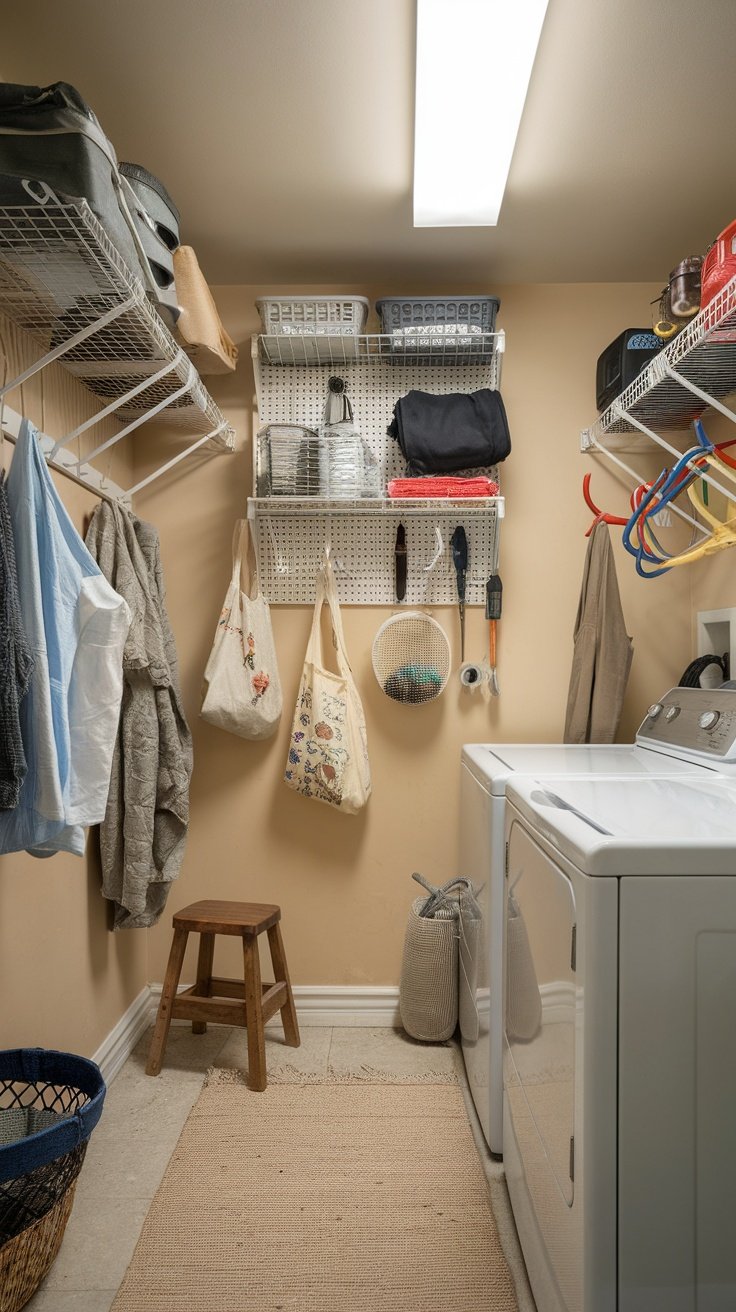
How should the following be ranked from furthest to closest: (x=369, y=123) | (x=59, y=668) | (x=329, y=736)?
(x=329, y=736) → (x=369, y=123) → (x=59, y=668)

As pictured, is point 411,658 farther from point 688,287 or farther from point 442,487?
point 688,287

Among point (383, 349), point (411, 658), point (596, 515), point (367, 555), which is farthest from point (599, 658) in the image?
point (383, 349)

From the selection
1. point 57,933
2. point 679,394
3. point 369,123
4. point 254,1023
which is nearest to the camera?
point 369,123

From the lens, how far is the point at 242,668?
2709mm

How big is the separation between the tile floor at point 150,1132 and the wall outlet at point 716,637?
139 centimetres

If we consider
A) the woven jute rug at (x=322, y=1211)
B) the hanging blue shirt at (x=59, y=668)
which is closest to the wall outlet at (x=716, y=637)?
the woven jute rug at (x=322, y=1211)

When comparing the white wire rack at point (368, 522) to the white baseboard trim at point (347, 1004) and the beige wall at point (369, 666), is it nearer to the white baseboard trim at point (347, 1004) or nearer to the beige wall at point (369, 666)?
the beige wall at point (369, 666)

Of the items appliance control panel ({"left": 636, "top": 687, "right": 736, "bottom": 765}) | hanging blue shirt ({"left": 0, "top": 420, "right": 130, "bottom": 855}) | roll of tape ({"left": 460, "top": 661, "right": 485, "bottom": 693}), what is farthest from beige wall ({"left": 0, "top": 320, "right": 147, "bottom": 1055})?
appliance control panel ({"left": 636, "top": 687, "right": 736, "bottom": 765})

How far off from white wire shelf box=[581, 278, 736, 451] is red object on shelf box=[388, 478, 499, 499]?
1.36 feet

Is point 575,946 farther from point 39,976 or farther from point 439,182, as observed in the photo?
point 439,182

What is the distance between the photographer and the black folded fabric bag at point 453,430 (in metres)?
2.63

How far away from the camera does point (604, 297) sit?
2881 millimetres

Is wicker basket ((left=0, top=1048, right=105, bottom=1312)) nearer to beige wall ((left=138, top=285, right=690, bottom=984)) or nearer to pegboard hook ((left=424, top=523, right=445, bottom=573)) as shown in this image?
beige wall ((left=138, top=285, right=690, bottom=984))

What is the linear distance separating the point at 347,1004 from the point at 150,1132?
0.85 metres
